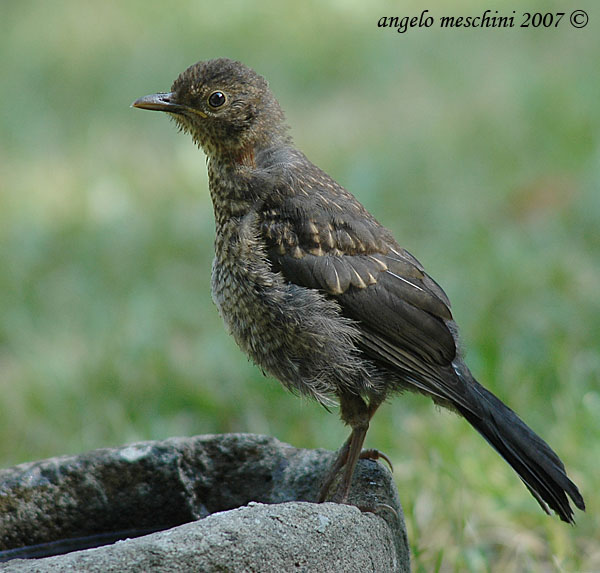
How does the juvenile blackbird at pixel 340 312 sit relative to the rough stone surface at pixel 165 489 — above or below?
above

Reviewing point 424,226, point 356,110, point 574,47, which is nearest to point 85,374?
point 424,226

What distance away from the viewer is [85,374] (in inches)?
220

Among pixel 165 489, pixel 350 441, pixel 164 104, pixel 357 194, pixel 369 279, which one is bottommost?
pixel 165 489

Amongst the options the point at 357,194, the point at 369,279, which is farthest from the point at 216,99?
the point at 357,194

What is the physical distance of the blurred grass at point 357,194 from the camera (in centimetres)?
476

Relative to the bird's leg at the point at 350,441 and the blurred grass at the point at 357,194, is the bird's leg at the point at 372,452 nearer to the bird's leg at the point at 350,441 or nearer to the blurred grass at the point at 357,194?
the bird's leg at the point at 350,441

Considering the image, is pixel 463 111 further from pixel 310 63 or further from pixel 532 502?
pixel 532 502

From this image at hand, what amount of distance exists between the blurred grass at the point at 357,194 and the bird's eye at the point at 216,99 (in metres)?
1.75

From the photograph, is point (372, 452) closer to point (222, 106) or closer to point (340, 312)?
point (340, 312)

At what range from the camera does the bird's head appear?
12.1 feet

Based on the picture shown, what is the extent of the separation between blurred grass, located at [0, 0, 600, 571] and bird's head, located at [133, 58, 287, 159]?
159 centimetres

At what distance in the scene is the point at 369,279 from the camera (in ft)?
11.2

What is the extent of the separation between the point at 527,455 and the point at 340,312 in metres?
0.74

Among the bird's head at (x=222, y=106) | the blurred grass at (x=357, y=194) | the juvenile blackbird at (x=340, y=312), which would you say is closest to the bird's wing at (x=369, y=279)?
the juvenile blackbird at (x=340, y=312)
